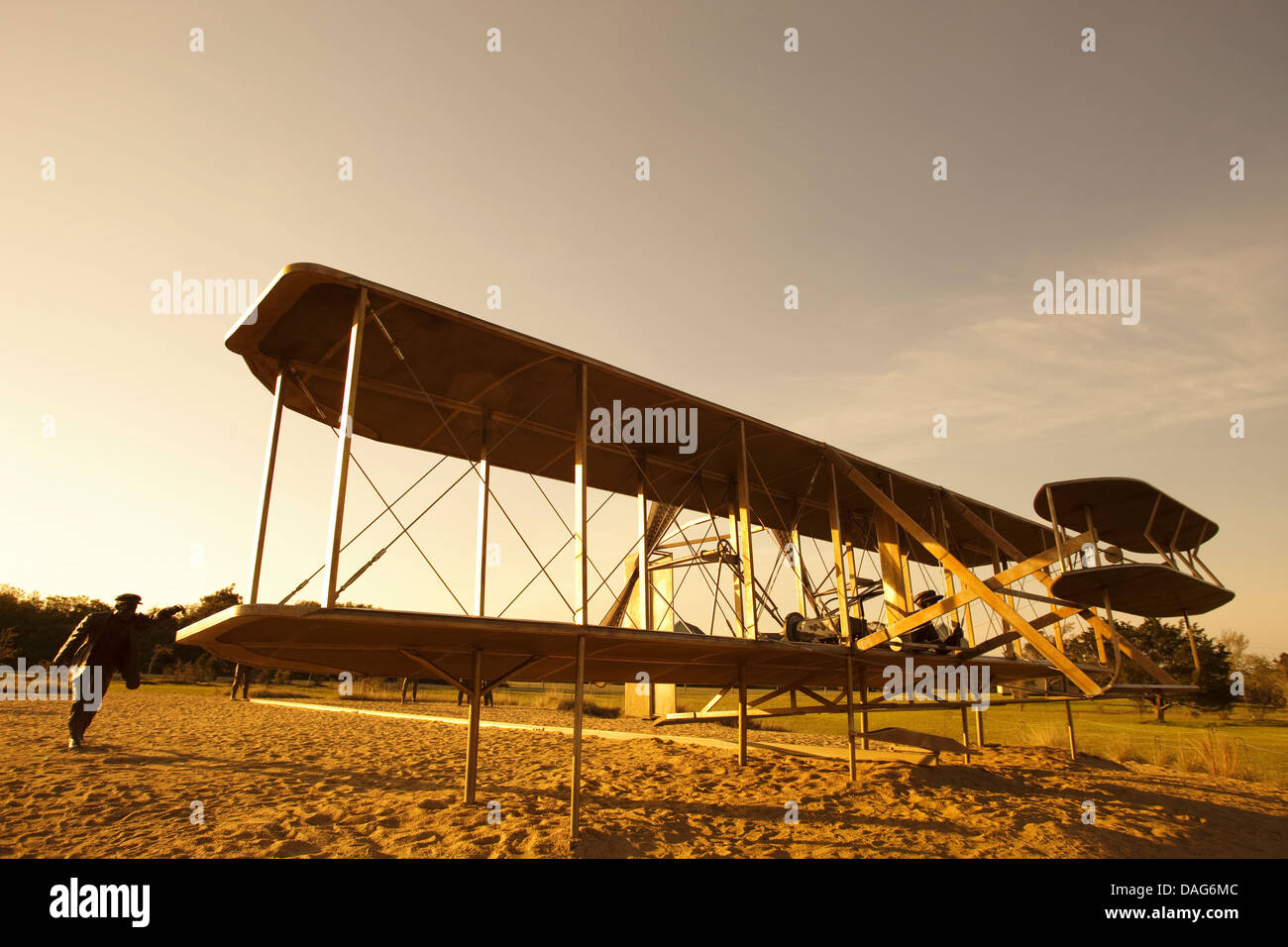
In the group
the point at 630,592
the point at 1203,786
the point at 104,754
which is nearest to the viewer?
the point at 104,754

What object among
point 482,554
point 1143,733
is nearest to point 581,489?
point 482,554

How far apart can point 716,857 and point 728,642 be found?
8.77ft

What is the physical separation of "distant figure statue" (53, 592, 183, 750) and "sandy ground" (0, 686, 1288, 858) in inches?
26.6

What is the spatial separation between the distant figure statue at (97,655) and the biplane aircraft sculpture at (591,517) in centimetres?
542

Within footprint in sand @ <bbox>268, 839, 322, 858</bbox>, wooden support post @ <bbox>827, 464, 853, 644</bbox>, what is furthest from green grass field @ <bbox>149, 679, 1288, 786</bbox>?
footprint in sand @ <bbox>268, 839, 322, 858</bbox>

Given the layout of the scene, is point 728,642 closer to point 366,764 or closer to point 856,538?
point 366,764

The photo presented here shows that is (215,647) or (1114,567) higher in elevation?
(1114,567)

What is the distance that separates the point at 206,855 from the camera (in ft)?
21.4

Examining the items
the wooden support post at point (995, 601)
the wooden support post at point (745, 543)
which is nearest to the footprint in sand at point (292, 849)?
the wooden support post at point (745, 543)

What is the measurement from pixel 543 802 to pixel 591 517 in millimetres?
5078

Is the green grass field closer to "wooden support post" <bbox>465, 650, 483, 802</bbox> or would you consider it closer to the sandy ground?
the sandy ground
